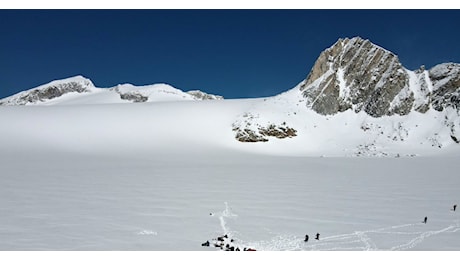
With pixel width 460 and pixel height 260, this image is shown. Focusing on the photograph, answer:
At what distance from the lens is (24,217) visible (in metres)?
9.91

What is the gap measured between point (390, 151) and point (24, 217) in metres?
31.7

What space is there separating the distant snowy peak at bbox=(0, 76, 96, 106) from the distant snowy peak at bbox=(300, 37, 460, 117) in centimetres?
15957

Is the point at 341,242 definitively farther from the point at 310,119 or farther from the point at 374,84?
the point at 374,84

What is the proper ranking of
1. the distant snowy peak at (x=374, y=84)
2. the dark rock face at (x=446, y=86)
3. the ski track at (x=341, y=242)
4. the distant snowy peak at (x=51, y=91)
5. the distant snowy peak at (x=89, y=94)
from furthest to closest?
the distant snowy peak at (x=51, y=91), the distant snowy peak at (x=89, y=94), the distant snowy peak at (x=374, y=84), the dark rock face at (x=446, y=86), the ski track at (x=341, y=242)

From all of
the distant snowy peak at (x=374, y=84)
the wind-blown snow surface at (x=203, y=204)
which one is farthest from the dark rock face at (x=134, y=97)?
the wind-blown snow surface at (x=203, y=204)

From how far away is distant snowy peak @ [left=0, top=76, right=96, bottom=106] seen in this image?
17131cm

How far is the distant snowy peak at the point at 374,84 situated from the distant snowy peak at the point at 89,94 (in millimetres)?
125924

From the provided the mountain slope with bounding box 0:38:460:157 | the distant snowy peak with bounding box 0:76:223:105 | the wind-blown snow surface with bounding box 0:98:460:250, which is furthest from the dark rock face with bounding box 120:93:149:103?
the wind-blown snow surface with bounding box 0:98:460:250

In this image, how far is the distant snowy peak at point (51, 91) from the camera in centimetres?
17131

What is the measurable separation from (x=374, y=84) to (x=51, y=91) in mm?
173011

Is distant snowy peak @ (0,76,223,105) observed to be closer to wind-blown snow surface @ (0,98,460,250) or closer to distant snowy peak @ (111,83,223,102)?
distant snowy peak @ (111,83,223,102)

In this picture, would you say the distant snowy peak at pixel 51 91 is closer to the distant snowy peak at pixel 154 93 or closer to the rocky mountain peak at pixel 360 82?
the distant snowy peak at pixel 154 93

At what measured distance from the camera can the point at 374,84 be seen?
42.8 meters

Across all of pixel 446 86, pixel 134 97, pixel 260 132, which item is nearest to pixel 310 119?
pixel 260 132
